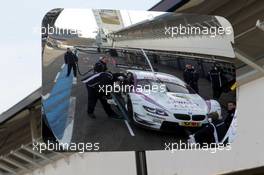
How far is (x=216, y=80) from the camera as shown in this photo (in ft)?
9.55

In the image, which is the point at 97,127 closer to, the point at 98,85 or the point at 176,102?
the point at 98,85

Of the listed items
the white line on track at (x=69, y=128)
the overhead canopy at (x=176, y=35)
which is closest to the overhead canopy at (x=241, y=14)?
the overhead canopy at (x=176, y=35)

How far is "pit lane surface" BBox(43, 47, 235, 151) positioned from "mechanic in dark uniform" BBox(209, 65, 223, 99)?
31 cm

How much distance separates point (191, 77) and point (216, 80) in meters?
0.16

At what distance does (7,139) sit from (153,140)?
1110cm

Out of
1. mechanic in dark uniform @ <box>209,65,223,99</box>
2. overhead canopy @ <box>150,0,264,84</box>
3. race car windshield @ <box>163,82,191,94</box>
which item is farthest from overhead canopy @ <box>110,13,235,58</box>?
overhead canopy @ <box>150,0,264,84</box>

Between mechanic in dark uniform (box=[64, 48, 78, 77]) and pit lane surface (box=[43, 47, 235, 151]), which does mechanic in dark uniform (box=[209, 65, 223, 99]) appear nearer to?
pit lane surface (box=[43, 47, 235, 151])

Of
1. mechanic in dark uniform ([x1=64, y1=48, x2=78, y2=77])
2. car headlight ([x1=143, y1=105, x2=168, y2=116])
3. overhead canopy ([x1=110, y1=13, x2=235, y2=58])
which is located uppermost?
overhead canopy ([x1=110, y1=13, x2=235, y2=58])

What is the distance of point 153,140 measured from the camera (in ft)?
9.13

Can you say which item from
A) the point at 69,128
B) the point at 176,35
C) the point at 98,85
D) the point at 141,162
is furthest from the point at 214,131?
the point at 69,128

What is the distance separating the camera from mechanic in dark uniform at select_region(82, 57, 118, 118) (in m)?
2.69

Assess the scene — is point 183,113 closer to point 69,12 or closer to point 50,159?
point 69,12

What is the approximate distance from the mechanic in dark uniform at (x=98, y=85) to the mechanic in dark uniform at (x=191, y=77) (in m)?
0.41

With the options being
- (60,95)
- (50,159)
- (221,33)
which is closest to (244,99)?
(221,33)
